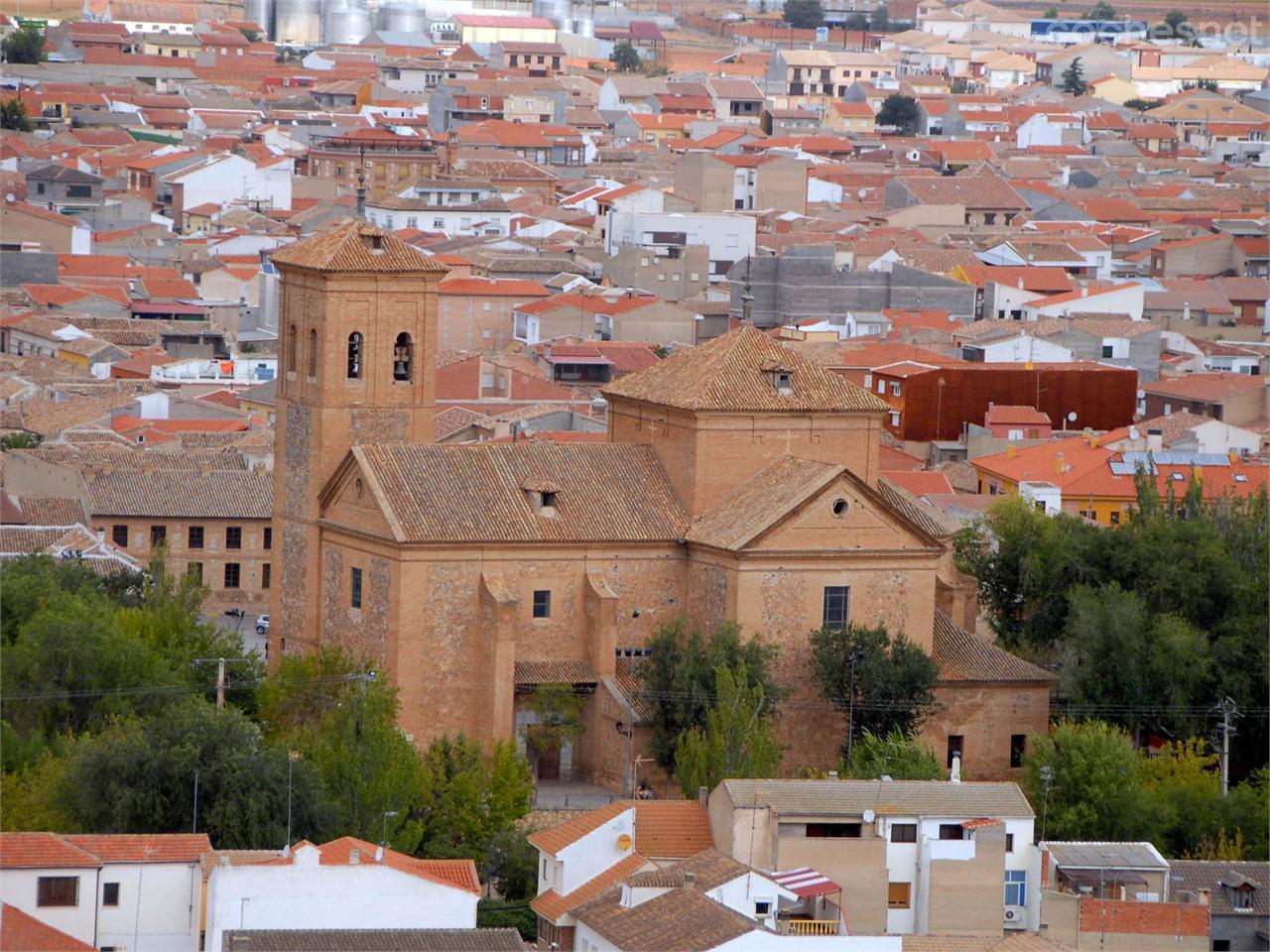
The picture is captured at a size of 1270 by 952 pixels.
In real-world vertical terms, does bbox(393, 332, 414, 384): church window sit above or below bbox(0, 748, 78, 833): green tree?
above

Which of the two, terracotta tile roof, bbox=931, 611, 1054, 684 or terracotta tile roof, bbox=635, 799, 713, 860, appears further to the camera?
terracotta tile roof, bbox=931, 611, 1054, 684

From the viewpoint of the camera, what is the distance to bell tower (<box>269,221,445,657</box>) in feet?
153

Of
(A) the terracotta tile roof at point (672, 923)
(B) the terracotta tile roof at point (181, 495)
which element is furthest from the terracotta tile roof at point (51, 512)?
(A) the terracotta tile roof at point (672, 923)

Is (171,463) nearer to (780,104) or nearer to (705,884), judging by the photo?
(705,884)

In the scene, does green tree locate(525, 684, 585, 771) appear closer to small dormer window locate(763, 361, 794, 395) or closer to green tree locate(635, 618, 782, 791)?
green tree locate(635, 618, 782, 791)

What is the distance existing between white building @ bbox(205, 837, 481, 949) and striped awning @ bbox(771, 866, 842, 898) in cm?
337

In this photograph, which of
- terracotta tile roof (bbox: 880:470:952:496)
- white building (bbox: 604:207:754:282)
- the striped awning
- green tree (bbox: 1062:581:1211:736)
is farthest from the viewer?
white building (bbox: 604:207:754:282)

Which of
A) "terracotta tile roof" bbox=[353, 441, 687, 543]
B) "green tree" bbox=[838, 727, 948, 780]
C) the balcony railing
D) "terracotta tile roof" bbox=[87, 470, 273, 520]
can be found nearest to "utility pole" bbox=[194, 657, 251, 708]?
"terracotta tile roof" bbox=[353, 441, 687, 543]

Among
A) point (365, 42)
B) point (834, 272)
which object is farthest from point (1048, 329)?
point (365, 42)

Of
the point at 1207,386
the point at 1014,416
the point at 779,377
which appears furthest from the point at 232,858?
the point at 1207,386

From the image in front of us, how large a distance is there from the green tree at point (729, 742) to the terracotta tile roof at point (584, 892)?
3909 millimetres

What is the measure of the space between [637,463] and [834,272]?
5458 centimetres

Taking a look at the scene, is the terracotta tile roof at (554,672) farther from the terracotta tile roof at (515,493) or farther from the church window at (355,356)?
the church window at (355,356)

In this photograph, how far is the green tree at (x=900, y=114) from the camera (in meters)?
183
